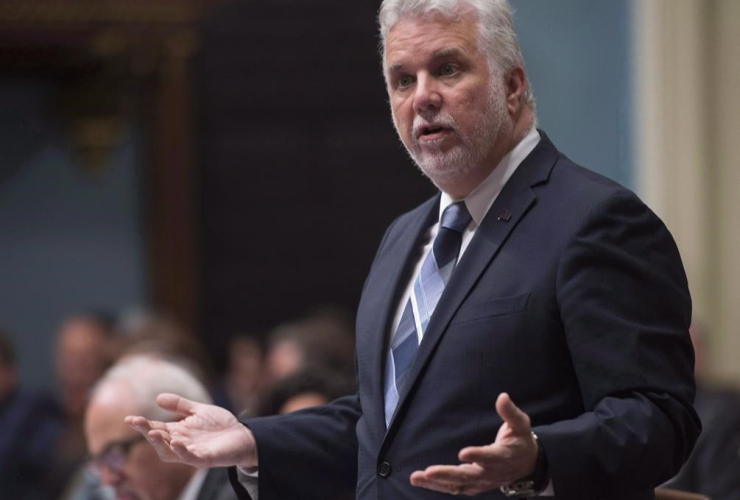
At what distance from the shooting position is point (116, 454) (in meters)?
3.68

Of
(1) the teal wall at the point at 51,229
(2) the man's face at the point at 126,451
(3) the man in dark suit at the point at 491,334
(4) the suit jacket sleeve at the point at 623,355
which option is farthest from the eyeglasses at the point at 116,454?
(1) the teal wall at the point at 51,229

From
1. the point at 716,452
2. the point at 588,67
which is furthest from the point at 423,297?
the point at 588,67

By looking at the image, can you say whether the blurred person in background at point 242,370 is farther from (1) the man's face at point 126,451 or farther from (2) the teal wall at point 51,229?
(1) the man's face at point 126,451

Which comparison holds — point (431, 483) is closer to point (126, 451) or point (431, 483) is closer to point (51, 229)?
point (126, 451)

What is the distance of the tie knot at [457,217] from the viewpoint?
2424mm

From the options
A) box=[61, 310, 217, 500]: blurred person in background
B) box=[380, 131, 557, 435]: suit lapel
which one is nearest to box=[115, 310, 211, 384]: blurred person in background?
box=[61, 310, 217, 500]: blurred person in background

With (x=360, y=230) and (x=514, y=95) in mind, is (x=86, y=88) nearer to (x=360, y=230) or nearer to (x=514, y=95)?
(x=360, y=230)

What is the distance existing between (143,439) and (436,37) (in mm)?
1767

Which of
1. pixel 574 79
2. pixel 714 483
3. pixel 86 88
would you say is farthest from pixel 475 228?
pixel 86 88

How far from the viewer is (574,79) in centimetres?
638

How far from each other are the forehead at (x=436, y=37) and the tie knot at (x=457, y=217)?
269 mm

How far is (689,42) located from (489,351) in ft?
15.7

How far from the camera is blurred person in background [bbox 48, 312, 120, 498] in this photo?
6.22 meters

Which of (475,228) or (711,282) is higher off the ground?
(475,228)
